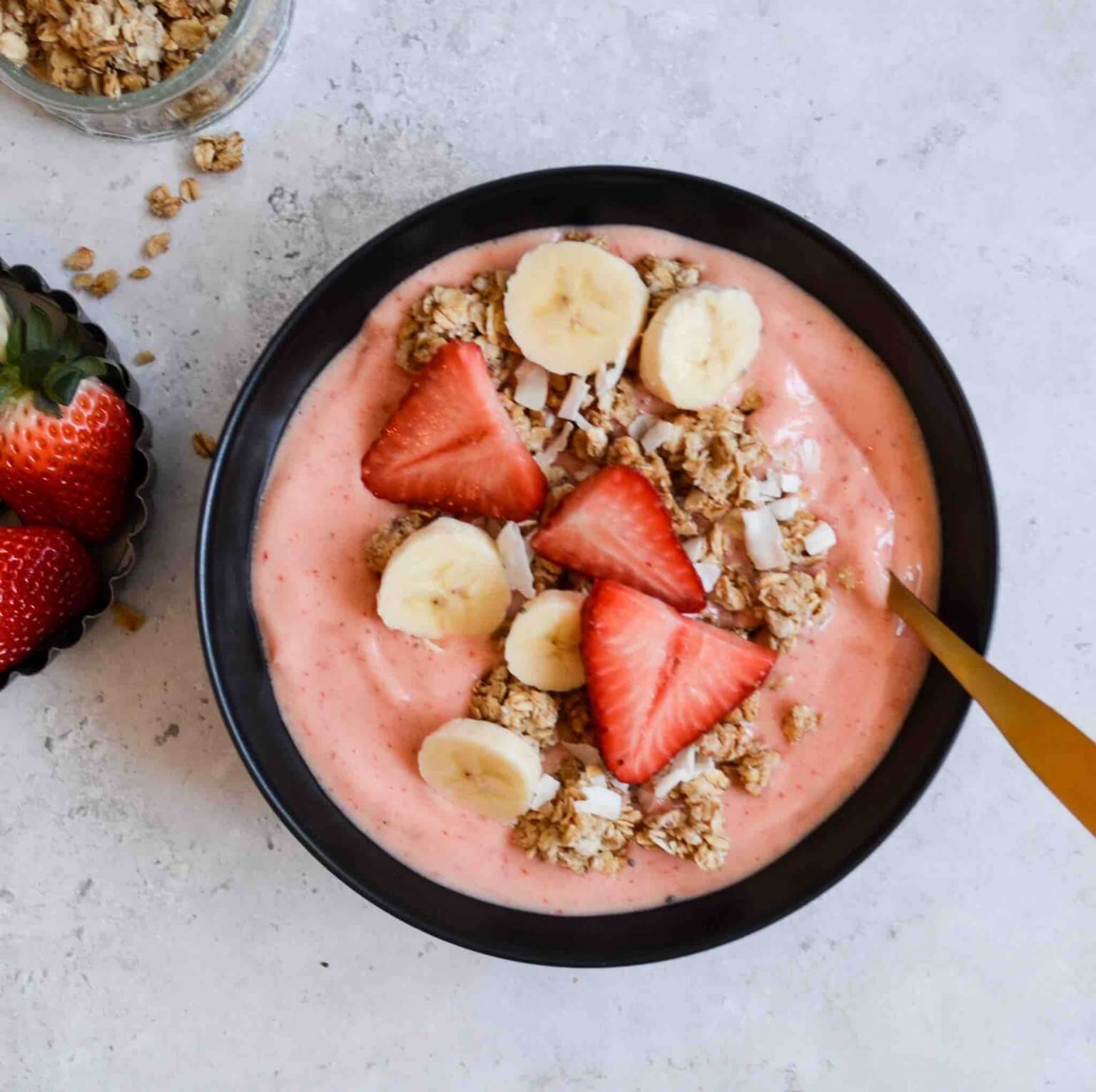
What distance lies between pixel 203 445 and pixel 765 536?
907 millimetres

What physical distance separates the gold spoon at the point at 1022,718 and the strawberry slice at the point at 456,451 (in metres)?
0.56

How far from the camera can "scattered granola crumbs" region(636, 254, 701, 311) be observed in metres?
1.57

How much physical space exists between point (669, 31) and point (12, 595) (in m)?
1.37

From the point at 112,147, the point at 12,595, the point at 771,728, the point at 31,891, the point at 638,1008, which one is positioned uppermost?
the point at 112,147

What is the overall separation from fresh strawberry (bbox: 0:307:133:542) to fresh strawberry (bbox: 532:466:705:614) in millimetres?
684

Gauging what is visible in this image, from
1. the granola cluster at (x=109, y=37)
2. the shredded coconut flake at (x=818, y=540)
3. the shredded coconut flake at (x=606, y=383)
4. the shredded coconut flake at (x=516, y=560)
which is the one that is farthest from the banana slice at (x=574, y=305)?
the granola cluster at (x=109, y=37)

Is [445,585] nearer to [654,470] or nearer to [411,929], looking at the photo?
[654,470]

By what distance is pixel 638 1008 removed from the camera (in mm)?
1855

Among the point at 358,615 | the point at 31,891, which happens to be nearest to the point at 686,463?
the point at 358,615

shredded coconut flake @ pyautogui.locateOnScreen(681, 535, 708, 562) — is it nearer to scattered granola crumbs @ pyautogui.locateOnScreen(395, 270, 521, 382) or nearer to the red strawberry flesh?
scattered granola crumbs @ pyautogui.locateOnScreen(395, 270, 521, 382)

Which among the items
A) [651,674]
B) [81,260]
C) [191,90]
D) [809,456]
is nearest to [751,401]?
[809,456]

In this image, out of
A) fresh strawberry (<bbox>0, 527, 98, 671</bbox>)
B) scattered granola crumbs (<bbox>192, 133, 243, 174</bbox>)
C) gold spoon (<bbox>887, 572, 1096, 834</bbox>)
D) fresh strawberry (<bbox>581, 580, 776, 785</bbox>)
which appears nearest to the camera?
gold spoon (<bbox>887, 572, 1096, 834</bbox>)

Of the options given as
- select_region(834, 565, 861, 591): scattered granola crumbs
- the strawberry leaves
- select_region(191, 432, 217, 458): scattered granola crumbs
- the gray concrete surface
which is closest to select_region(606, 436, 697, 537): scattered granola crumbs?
select_region(834, 565, 861, 591): scattered granola crumbs

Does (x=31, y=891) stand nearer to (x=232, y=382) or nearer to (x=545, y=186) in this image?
(x=232, y=382)
